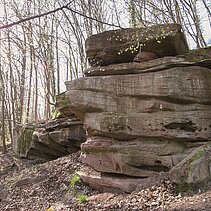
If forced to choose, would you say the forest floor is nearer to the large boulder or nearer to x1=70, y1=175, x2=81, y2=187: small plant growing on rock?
x1=70, y1=175, x2=81, y2=187: small plant growing on rock

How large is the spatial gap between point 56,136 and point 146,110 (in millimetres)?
4765

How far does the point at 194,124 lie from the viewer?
6.49 meters

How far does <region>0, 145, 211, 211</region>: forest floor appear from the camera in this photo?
5.07 metres

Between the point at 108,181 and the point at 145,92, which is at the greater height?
the point at 145,92

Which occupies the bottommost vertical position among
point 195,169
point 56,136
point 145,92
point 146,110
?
point 195,169

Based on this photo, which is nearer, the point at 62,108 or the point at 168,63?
the point at 168,63

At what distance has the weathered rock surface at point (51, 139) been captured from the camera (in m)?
10.4

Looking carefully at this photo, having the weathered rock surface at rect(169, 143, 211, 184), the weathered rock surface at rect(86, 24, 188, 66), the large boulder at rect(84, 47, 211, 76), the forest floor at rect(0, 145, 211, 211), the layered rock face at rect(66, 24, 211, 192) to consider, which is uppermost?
the weathered rock surface at rect(86, 24, 188, 66)

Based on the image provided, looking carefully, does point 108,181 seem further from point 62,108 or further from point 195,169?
point 62,108

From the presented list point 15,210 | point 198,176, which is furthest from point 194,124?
point 15,210

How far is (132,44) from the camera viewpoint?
757 cm

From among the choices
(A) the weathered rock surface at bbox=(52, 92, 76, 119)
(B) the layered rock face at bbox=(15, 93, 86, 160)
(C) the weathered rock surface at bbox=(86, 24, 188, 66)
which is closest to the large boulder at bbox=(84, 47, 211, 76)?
(C) the weathered rock surface at bbox=(86, 24, 188, 66)

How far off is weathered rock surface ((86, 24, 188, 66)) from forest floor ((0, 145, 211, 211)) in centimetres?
345

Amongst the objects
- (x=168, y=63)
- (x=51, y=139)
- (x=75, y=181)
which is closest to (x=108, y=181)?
(x=75, y=181)
